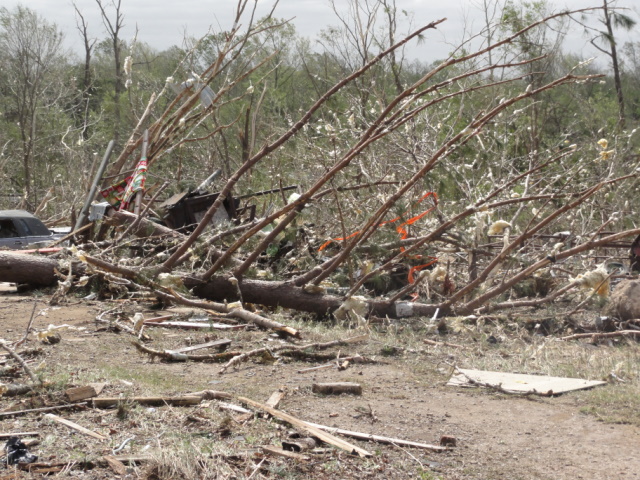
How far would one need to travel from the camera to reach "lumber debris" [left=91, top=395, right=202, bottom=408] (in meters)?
3.69

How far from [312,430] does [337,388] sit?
2.60ft

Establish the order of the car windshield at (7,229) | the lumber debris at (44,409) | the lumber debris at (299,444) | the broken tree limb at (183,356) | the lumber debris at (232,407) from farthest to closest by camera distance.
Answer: the car windshield at (7,229)
the broken tree limb at (183,356)
the lumber debris at (232,407)
the lumber debris at (44,409)
the lumber debris at (299,444)

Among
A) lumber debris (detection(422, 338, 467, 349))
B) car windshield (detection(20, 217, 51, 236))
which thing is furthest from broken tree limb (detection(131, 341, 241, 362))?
car windshield (detection(20, 217, 51, 236))

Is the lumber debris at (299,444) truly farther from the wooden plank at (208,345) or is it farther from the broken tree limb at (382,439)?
the wooden plank at (208,345)

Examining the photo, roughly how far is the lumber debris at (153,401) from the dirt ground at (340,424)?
0.07 m

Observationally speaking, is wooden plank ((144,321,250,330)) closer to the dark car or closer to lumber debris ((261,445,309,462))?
lumber debris ((261,445,309,462))

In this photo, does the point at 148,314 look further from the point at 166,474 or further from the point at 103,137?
the point at 103,137

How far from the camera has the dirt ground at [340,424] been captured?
3045 mm

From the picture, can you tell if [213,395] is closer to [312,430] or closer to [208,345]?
[312,430]

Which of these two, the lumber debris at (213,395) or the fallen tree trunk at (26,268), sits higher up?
the fallen tree trunk at (26,268)

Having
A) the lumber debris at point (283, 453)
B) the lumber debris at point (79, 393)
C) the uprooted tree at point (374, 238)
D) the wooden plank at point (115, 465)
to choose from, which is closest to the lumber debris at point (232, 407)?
the lumber debris at point (283, 453)

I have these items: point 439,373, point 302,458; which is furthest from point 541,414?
point 302,458

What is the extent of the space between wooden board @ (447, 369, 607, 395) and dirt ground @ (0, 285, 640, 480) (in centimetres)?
11

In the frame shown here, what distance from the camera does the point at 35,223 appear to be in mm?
11914
